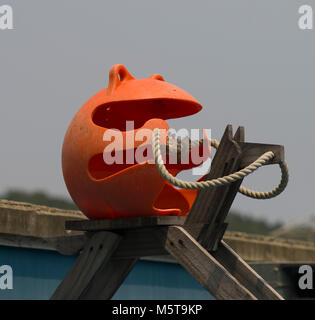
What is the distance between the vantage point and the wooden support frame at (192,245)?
629cm

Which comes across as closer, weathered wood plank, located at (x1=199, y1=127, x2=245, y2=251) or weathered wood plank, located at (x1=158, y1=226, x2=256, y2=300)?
weathered wood plank, located at (x1=158, y1=226, x2=256, y2=300)

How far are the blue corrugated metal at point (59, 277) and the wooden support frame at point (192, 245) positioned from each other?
2261mm

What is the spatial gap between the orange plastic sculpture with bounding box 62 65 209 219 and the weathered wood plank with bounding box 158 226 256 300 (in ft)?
1.13

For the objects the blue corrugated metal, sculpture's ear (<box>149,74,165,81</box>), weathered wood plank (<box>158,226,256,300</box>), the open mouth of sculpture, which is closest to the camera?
weathered wood plank (<box>158,226,256,300</box>)

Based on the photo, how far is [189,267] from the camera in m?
6.34

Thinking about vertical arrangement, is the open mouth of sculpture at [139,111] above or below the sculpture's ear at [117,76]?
below

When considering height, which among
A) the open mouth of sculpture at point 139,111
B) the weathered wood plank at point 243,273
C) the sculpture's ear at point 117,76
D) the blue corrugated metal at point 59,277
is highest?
the sculpture's ear at point 117,76

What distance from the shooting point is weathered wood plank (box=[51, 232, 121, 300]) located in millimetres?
6762

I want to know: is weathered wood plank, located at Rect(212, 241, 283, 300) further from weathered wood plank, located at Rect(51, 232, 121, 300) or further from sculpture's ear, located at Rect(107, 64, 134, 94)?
sculpture's ear, located at Rect(107, 64, 134, 94)

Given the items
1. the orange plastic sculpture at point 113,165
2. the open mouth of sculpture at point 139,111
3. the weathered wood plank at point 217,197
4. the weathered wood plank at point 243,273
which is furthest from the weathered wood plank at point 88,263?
the open mouth of sculpture at point 139,111

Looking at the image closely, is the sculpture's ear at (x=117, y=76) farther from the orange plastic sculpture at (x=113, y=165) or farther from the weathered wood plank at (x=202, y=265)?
the weathered wood plank at (x=202, y=265)

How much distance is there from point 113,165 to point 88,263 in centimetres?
104

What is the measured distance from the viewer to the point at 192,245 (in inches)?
250

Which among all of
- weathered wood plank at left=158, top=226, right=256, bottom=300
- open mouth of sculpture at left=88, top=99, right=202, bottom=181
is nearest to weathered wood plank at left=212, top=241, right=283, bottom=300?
weathered wood plank at left=158, top=226, right=256, bottom=300
